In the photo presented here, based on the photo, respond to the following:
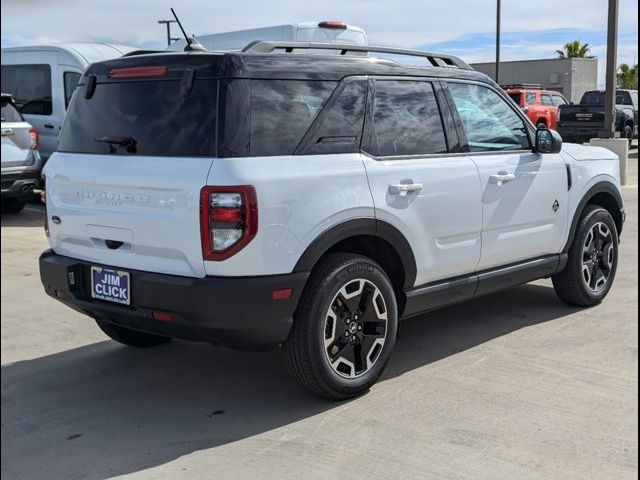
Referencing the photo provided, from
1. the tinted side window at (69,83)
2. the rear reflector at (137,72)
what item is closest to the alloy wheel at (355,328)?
the rear reflector at (137,72)

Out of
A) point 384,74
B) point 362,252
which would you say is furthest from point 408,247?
point 384,74

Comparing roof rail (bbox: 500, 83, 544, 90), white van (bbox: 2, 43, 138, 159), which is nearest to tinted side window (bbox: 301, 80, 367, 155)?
white van (bbox: 2, 43, 138, 159)

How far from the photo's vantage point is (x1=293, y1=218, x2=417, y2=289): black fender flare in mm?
3822

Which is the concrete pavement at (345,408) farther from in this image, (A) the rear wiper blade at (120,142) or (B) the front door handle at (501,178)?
(A) the rear wiper blade at (120,142)

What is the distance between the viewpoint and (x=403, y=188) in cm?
427

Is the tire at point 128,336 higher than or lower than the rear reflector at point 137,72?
lower

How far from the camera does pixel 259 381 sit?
4496 millimetres

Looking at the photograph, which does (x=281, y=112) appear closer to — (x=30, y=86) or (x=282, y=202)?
(x=282, y=202)

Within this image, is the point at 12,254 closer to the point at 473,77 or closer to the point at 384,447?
the point at 473,77

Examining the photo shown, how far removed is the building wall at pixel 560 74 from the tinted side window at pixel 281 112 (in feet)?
47.6

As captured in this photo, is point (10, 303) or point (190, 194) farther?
point (10, 303)

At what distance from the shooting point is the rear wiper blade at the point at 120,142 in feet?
13.1

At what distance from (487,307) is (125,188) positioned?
10.4ft

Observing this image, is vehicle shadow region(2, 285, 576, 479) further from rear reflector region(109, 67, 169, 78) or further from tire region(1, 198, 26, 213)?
tire region(1, 198, 26, 213)
